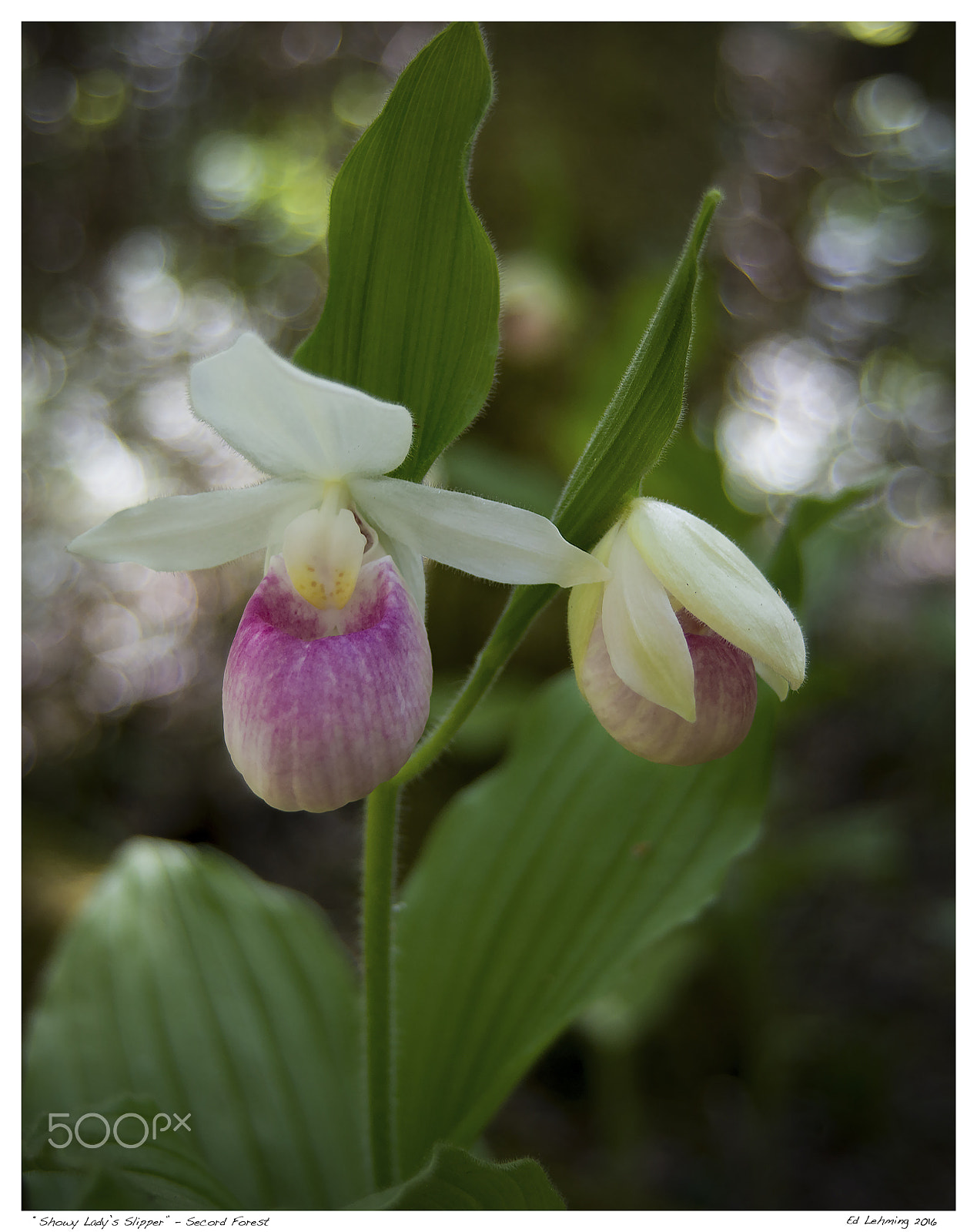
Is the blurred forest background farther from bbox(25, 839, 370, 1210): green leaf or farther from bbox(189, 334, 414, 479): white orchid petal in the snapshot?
bbox(189, 334, 414, 479): white orchid petal

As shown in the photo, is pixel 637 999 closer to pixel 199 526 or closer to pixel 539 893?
pixel 539 893


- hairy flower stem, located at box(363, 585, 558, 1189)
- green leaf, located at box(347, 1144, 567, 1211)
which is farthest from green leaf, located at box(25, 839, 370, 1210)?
green leaf, located at box(347, 1144, 567, 1211)

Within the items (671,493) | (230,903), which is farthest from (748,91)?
(230,903)

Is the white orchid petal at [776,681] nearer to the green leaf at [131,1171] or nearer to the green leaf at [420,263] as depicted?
the green leaf at [420,263]

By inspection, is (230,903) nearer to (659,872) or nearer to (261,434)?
(659,872)

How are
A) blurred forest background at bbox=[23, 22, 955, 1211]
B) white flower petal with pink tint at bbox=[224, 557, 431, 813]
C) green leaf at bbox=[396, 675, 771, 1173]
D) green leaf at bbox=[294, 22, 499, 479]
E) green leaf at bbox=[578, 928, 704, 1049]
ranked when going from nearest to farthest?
white flower petal with pink tint at bbox=[224, 557, 431, 813] < green leaf at bbox=[294, 22, 499, 479] < green leaf at bbox=[396, 675, 771, 1173] < green leaf at bbox=[578, 928, 704, 1049] < blurred forest background at bbox=[23, 22, 955, 1211]

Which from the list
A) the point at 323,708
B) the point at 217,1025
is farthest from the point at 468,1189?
the point at 217,1025
